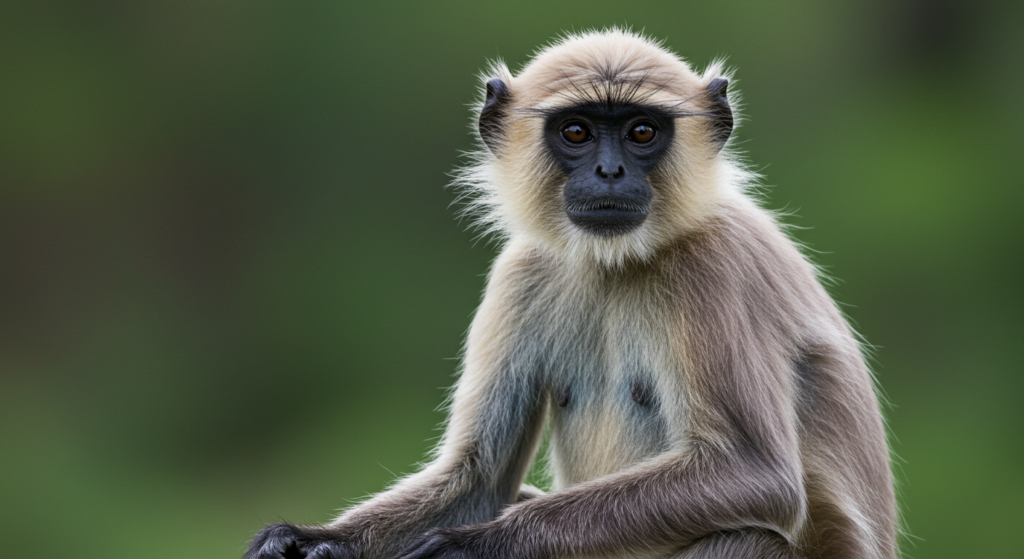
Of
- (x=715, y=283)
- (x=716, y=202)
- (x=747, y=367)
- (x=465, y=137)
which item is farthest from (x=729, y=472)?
(x=465, y=137)

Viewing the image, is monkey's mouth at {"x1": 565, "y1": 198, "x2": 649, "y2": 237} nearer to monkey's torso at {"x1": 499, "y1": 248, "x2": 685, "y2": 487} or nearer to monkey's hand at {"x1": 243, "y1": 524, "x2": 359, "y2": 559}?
monkey's torso at {"x1": 499, "y1": 248, "x2": 685, "y2": 487}

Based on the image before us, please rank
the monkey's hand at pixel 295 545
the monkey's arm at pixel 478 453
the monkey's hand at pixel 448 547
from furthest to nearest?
the monkey's arm at pixel 478 453
the monkey's hand at pixel 295 545
the monkey's hand at pixel 448 547

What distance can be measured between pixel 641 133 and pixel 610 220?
0.41m

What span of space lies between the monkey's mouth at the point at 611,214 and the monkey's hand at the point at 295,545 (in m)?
1.59

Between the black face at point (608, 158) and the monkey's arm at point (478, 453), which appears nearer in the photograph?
the black face at point (608, 158)

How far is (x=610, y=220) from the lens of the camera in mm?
4934

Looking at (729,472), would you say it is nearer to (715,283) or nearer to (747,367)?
(747,367)

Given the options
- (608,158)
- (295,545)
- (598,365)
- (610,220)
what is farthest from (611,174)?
(295,545)

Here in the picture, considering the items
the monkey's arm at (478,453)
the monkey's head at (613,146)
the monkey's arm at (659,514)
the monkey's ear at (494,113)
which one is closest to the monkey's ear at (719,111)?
the monkey's head at (613,146)

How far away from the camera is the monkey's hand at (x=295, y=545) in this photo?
16.1 feet

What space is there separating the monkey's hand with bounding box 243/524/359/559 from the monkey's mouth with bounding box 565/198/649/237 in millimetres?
1593

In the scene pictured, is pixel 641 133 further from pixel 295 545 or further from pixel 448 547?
pixel 295 545

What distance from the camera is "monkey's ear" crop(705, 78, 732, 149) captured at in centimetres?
533

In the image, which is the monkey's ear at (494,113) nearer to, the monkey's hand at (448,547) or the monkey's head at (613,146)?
the monkey's head at (613,146)
